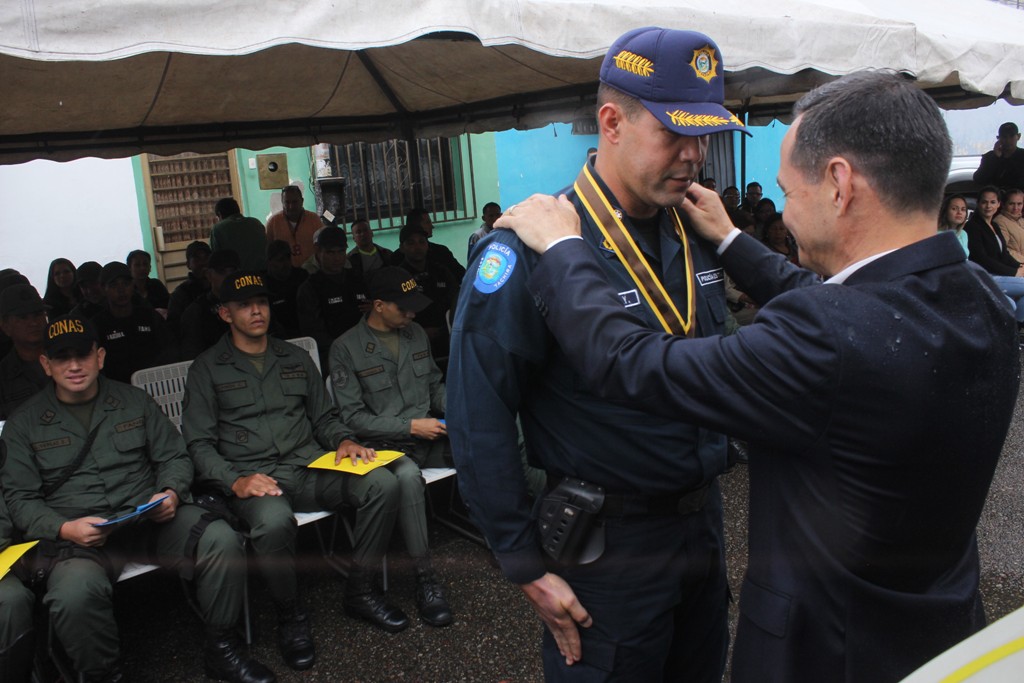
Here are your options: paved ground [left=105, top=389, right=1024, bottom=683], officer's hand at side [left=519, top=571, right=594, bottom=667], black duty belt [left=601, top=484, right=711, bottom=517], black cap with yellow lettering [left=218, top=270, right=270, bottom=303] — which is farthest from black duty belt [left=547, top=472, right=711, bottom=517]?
black cap with yellow lettering [left=218, top=270, right=270, bottom=303]

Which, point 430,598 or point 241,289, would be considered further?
point 241,289

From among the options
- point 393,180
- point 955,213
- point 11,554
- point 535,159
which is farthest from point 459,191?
point 11,554

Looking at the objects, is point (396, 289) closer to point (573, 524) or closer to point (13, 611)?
point (13, 611)

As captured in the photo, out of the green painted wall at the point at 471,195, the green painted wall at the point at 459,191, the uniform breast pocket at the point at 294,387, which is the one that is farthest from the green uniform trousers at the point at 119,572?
the green painted wall at the point at 471,195

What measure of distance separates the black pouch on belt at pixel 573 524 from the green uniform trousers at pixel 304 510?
80.9 inches

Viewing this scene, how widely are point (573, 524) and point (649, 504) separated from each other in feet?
0.59

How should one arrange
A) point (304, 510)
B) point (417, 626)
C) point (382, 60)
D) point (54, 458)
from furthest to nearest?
point (382, 60) < point (304, 510) < point (417, 626) < point (54, 458)

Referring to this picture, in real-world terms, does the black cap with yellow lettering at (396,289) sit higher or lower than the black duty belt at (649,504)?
higher

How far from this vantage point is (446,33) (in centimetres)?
320

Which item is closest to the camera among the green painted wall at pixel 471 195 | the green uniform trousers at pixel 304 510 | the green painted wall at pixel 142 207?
the green uniform trousers at pixel 304 510

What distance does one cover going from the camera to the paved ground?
10.6 ft

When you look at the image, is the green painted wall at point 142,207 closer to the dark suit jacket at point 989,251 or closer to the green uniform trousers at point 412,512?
the green uniform trousers at point 412,512

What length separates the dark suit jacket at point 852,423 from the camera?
50.1 inches

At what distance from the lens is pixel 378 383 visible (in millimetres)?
4277
